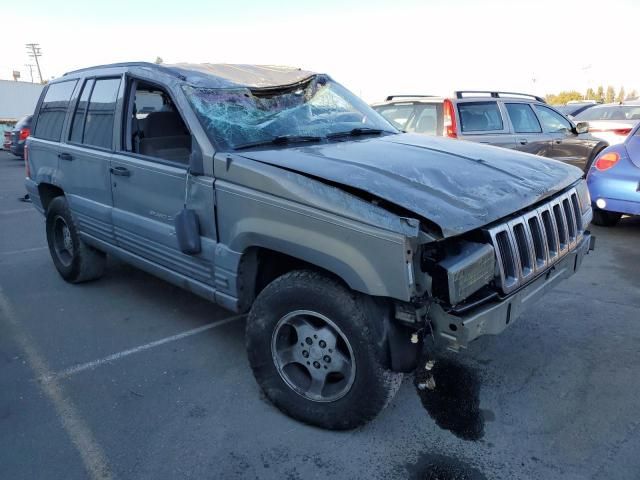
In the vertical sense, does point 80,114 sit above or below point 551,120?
above

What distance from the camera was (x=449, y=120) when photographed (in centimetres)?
718

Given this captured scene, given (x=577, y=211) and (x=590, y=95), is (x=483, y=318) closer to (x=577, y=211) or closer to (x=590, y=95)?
(x=577, y=211)

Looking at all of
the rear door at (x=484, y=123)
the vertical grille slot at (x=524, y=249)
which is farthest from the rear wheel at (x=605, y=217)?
the vertical grille slot at (x=524, y=249)

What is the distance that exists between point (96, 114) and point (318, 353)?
9.69ft

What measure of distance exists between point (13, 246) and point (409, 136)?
18.0ft

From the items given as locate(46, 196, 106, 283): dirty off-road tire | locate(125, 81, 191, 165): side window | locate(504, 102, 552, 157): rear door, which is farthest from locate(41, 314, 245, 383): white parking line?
locate(504, 102, 552, 157): rear door

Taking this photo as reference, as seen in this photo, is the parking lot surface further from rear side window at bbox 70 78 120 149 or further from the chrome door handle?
rear side window at bbox 70 78 120 149

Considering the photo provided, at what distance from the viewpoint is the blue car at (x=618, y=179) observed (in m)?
5.92

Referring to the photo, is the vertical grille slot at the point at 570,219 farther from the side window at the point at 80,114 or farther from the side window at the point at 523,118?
the side window at the point at 523,118

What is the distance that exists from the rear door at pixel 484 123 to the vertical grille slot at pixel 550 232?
4.41 m

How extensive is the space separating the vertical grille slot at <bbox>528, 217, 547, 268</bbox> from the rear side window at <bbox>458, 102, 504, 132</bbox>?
184 inches

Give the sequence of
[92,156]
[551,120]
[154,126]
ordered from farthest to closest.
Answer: [551,120] → [92,156] → [154,126]

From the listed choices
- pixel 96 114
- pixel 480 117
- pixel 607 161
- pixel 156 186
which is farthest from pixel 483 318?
pixel 480 117

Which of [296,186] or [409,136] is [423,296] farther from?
[409,136]
